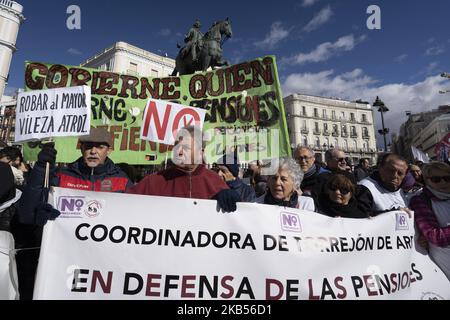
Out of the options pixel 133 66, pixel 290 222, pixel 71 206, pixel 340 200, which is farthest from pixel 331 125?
pixel 71 206

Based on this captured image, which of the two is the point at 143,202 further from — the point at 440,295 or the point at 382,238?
the point at 440,295

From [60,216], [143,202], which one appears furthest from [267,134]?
[60,216]

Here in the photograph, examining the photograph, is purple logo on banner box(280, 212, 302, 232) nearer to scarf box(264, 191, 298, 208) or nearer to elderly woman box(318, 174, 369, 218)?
scarf box(264, 191, 298, 208)

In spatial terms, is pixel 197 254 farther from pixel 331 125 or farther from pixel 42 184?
pixel 331 125

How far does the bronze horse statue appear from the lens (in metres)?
11.6

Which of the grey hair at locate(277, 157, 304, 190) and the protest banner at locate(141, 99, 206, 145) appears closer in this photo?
the grey hair at locate(277, 157, 304, 190)

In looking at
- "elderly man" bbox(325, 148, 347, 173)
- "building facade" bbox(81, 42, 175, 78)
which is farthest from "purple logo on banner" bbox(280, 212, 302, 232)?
"building facade" bbox(81, 42, 175, 78)

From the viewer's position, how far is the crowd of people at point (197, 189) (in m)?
1.92

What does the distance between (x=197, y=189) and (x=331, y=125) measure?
69.5 m

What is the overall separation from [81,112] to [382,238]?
2948mm

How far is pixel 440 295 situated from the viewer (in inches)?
95.0

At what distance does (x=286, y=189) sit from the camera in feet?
8.01

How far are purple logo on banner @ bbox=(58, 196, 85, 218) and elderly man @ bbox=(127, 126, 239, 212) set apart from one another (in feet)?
1.32

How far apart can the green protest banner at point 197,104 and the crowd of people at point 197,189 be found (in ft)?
3.65
